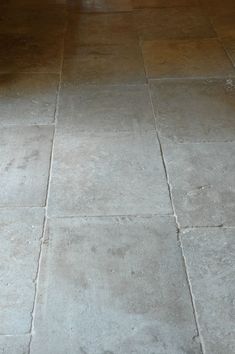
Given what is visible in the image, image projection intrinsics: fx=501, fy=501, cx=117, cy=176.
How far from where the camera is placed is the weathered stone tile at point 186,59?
4.08 metres

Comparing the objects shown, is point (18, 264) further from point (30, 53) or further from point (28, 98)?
point (30, 53)

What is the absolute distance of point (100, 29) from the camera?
16.1ft

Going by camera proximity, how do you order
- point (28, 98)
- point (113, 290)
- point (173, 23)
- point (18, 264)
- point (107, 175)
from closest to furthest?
point (113, 290) < point (18, 264) < point (107, 175) < point (28, 98) < point (173, 23)

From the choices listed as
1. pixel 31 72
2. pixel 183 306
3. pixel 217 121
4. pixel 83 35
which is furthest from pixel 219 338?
pixel 83 35

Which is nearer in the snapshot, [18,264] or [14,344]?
[14,344]

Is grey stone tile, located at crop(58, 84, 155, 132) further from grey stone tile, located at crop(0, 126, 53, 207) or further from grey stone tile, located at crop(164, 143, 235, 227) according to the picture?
grey stone tile, located at crop(164, 143, 235, 227)

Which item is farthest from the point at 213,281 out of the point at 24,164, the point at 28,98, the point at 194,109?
the point at 28,98

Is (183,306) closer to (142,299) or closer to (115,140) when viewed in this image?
(142,299)

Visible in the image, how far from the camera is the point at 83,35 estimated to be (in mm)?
4781

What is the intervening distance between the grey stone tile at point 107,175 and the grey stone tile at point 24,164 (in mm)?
71

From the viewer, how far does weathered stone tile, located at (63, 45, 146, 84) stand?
400 cm

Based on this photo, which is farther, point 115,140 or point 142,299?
point 115,140

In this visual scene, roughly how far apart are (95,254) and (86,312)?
1.16 feet

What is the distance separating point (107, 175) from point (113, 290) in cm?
89
